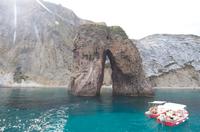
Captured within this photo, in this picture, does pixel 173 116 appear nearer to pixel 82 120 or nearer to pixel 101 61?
pixel 82 120

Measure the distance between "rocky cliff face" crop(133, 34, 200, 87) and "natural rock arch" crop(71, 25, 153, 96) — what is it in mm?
79306

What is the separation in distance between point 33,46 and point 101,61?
3892 inches

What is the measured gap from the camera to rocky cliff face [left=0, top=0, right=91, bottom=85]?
175 meters

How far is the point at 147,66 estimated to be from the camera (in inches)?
7215

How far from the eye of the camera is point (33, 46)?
18612 cm

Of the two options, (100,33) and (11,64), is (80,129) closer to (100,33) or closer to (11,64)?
(100,33)

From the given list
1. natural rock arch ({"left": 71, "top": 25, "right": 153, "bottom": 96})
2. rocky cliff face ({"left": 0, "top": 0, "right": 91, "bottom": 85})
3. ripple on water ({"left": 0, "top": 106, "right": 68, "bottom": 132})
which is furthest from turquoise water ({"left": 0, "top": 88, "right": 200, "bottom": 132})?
rocky cliff face ({"left": 0, "top": 0, "right": 91, "bottom": 85})

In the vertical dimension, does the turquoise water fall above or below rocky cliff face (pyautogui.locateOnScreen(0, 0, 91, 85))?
below

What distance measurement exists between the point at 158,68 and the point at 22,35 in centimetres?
8942

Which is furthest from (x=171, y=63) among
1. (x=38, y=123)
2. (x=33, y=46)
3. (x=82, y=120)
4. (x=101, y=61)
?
(x=38, y=123)

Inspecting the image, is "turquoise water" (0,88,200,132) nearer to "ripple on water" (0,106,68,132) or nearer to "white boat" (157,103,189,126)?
"ripple on water" (0,106,68,132)

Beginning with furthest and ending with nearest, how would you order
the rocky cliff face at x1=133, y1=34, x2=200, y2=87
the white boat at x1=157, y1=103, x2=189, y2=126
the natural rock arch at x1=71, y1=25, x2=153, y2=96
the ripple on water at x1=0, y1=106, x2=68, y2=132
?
1. the rocky cliff face at x1=133, y1=34, x2=200, y2=87
2. the natural rock arch at x1=71, y1=25, x2=153, y2=96
3. the white boat at x1=157, y1=103, x2=189, y2=126
4. the ripple on water at x1=0, y1=106, x2=68, y2=132

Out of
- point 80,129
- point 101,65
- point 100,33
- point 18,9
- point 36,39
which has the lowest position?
point 80,129

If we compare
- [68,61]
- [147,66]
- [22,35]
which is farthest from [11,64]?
[147,66]
